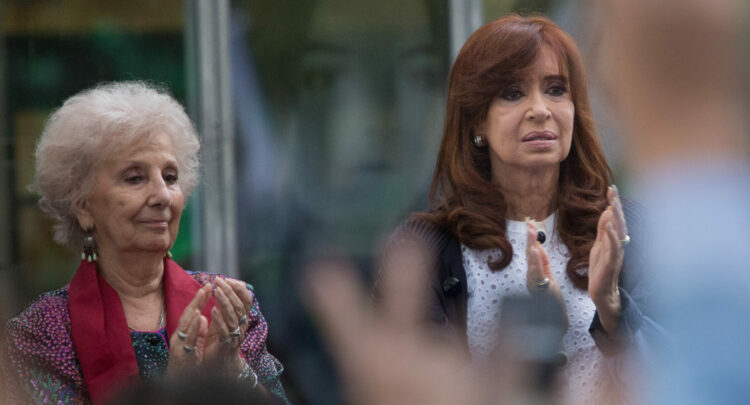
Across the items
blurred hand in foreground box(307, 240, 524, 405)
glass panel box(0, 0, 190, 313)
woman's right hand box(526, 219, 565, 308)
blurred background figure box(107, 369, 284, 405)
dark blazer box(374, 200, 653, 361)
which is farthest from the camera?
glass panel box(0, 0, 190, 313)

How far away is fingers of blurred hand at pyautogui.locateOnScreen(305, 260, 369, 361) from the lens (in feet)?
4.14

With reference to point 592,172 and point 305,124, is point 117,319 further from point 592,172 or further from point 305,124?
point 305,124

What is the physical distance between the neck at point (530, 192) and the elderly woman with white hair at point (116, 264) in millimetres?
803

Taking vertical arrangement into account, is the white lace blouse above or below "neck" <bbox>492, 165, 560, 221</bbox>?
below

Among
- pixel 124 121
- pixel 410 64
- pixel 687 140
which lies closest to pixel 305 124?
pixel 410 64

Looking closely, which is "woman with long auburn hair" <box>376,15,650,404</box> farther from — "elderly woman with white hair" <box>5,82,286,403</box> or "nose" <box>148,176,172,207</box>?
"nose" <box>148,176,172,207</box>

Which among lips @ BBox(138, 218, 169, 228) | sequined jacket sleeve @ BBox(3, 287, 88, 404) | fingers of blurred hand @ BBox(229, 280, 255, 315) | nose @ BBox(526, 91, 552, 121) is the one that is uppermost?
nose @ BBox(526, 91, 552, 121)

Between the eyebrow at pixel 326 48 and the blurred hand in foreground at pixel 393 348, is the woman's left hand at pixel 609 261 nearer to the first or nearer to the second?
the blurred hand in foreground at pixel 393 348

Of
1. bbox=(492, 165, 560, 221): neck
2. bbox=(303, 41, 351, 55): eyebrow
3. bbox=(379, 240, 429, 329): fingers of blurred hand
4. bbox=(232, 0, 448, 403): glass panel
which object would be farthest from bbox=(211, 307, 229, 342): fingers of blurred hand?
bbox=(303, 41, 351, 55): eyebrow

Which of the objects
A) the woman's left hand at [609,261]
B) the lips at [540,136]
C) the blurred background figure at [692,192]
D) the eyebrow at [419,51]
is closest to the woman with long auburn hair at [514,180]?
the lips at [540,136]

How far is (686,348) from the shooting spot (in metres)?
1.59

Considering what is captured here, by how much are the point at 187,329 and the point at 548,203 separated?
1089mm

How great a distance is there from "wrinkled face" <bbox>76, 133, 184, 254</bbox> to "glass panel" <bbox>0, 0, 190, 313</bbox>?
6.41 feet

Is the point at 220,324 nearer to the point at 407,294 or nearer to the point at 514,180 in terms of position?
the point at 514,180
